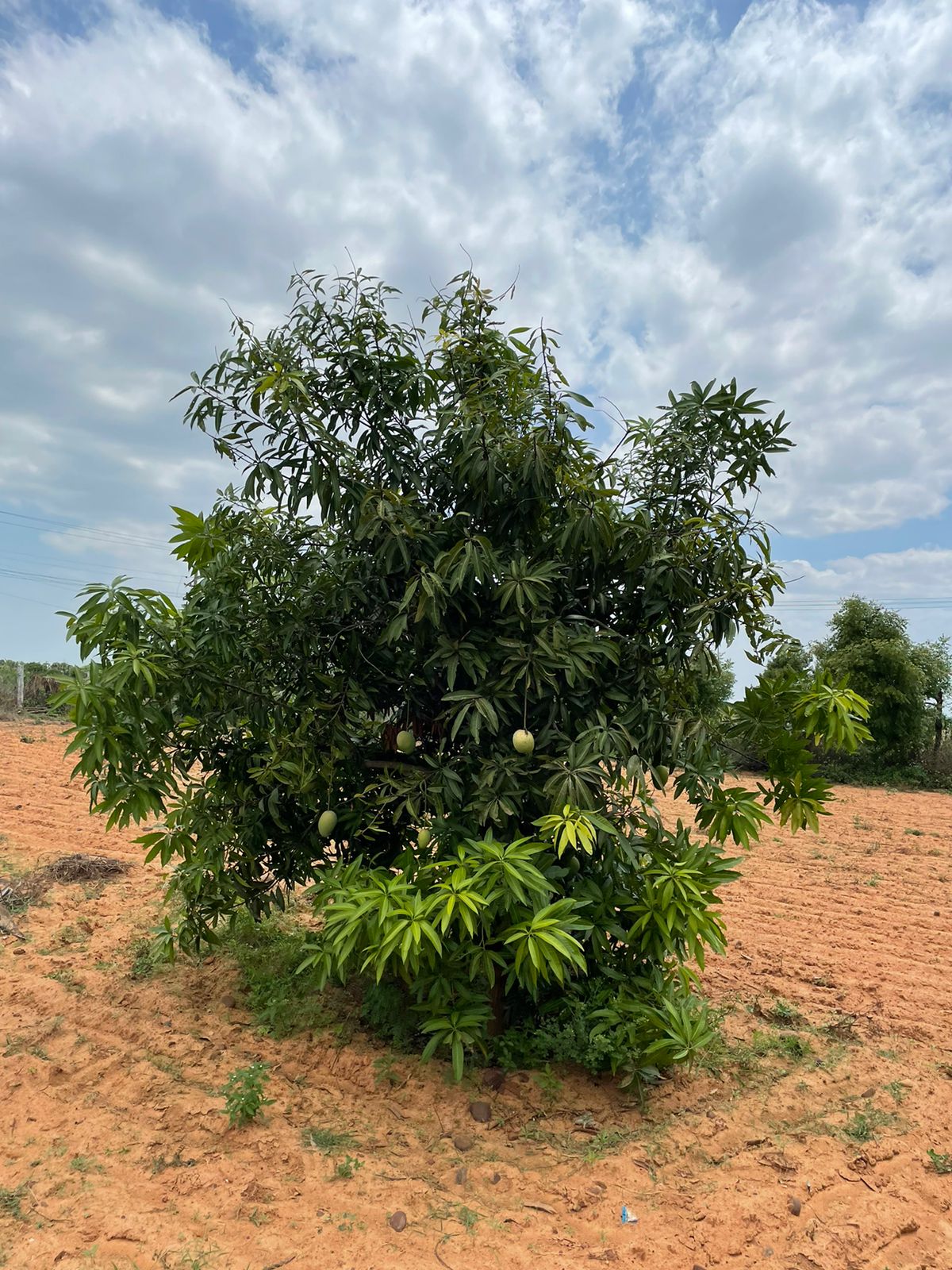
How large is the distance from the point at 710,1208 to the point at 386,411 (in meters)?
3.01

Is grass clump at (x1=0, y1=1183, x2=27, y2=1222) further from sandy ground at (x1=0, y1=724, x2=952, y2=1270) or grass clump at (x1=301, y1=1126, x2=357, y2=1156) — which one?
grass clump at (x1=301, y1=1126, x2=357, y2=1156)

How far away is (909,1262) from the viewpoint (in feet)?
7.92

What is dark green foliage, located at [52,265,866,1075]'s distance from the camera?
301cm

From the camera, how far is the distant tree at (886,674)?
1434cm

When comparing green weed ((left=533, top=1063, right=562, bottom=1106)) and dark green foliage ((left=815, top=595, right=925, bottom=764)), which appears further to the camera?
dark green foliage ((left=815, top=595, right=925, bottom=764))

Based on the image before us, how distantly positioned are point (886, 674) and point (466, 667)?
13491mm

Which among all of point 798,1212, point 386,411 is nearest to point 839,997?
point 798,1212

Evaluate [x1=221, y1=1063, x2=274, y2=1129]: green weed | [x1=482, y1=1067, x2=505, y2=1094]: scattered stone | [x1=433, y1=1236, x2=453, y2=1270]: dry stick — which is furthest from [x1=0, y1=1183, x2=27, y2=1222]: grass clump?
[x1=482, y1=1067, x2=505, y2=1094]: scattered stone

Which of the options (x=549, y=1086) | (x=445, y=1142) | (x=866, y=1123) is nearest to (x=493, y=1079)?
(x=549, y=1086)

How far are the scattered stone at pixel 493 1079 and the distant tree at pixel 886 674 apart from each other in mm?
12081

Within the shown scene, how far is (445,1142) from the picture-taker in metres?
3.03

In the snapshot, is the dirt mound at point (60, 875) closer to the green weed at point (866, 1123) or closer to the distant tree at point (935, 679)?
the green weed at point (866, 1123)

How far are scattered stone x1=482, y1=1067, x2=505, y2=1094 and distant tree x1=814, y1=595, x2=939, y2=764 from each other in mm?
12081

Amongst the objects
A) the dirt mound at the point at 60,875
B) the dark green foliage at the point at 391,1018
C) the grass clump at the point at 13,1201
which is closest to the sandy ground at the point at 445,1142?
the grass clump at the point at 13,1201
